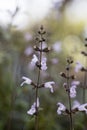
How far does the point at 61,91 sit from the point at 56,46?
0.56m

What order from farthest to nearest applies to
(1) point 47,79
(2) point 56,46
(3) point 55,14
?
(3) point 55,14 < (2) point 56,46 < (1) point 47,79

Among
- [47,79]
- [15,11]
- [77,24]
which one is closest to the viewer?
[15,11]

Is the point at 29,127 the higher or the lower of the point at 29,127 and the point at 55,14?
the lower

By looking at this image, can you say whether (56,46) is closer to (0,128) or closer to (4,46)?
(4,46)

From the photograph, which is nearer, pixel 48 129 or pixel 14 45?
pixel 48 129

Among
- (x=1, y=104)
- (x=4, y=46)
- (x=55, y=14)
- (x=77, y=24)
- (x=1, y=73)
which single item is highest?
(x=77, y=24)

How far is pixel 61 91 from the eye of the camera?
481cm

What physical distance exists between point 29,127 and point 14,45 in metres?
1.22

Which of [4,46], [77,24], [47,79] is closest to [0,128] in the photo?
[47,79]

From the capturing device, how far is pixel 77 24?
34.5 ft

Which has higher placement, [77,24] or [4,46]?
[77,24]

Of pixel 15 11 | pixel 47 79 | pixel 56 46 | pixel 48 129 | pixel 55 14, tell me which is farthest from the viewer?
pixel 55 14

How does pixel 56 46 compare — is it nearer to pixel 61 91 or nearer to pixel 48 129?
pixel 61 91

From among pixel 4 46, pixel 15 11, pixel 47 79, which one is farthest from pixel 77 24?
pixel 15 11
